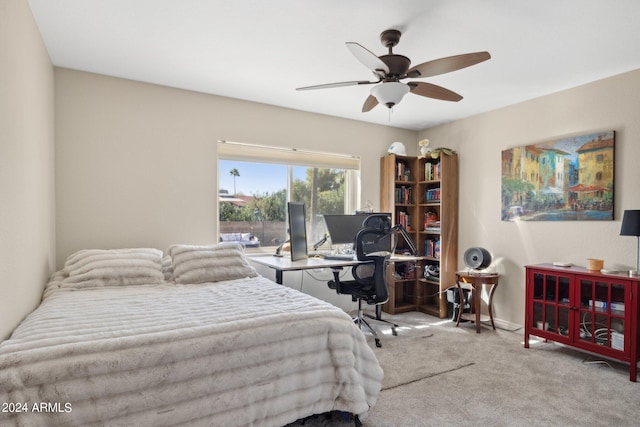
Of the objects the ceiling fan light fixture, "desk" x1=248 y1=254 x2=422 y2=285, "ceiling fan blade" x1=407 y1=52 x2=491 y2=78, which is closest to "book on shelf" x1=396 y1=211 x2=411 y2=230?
"desk" x1=248 y1=254 x2=422 y2=285

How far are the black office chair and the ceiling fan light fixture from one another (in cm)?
122

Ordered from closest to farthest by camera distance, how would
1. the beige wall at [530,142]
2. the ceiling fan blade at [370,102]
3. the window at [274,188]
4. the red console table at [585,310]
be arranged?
the red console table at [585,310], the ceiling fan blade at [370,102], the beige wall at [530,142], the window at [274,188]

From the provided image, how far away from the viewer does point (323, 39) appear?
102 inches

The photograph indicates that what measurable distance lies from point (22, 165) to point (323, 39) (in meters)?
2.10

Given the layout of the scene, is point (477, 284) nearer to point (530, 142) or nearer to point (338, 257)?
point (338, 257)

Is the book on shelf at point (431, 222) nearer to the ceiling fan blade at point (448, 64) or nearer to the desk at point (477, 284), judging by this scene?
the desk at point (477, 284)

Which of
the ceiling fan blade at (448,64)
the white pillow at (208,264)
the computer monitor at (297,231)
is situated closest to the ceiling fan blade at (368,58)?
the ceiling fan blade at (448,64)

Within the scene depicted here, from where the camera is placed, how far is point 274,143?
4195 millimetres

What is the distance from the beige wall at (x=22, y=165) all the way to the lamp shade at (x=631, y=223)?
4.10 m

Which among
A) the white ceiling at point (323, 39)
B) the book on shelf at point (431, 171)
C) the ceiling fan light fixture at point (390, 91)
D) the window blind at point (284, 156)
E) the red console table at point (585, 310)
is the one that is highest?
the white ceiling at point (323, 39)

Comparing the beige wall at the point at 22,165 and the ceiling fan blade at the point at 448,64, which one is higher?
the ceiling fan blade at the point at 448,64

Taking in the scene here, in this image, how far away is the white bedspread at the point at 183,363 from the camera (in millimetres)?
1346

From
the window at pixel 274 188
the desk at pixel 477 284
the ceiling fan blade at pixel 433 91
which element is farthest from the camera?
the window at pixel 274 188

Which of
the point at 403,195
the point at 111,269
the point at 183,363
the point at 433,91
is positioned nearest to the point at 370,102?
the point at 433,91
